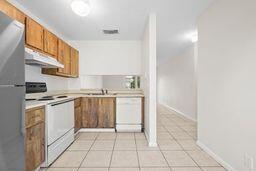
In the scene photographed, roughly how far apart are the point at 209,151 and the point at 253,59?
5.45ft

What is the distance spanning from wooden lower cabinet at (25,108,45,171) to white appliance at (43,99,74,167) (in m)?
0.11

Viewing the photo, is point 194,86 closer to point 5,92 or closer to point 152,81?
point 152,81

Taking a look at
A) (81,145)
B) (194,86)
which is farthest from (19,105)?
(194,86)

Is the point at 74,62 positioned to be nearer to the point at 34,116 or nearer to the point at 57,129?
the point at 57,129

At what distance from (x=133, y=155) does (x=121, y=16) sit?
2.54 meters

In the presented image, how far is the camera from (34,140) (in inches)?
80.7

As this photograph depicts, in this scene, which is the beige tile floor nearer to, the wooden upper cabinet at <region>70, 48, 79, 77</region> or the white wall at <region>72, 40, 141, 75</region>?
the wooden upper cabinet at <region>70, 48, 79, 77</region>

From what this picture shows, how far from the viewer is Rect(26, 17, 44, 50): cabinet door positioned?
242cm

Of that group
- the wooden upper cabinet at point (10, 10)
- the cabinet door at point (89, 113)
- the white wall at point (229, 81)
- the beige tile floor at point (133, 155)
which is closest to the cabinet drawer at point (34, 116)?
the beige tile floor at point (133, 155)

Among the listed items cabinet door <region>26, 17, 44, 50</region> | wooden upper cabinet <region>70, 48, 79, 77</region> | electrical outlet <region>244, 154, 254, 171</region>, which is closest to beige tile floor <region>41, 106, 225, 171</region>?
electrical outlet <region>244, 154, 254, 171</region>

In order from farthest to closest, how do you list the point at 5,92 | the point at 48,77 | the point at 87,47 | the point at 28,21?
the point at 87,47, the point at 48,77, the point at 28,21, the point at 5,92

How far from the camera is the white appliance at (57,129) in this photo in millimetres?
2365

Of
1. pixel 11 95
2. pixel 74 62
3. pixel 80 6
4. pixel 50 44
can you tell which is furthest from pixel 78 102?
pixel 11 95

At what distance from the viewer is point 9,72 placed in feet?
4.36
